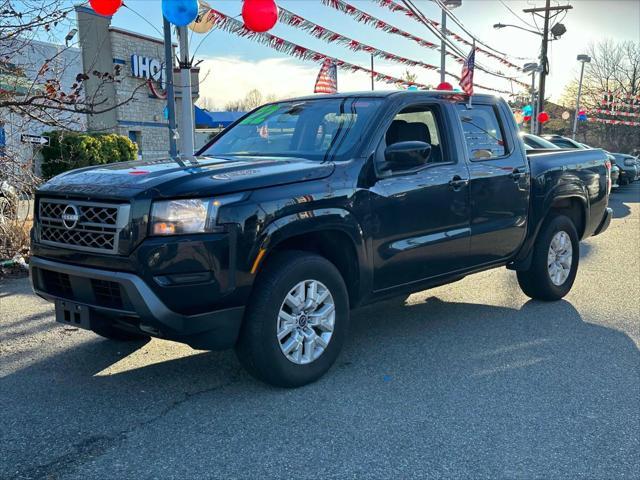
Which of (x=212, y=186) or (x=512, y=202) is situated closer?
(x=212, y=186)

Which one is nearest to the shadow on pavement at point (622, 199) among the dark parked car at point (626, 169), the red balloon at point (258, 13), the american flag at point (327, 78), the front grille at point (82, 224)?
the dark parked car at point (626, 169)

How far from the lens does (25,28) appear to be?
688 centimetres

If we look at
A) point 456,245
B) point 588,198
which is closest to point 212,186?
point 456,245

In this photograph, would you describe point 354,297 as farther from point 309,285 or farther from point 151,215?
point 151,215

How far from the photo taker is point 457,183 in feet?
16.5

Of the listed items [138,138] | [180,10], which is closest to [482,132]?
[180,10]

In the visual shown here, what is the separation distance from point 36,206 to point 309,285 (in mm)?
1852

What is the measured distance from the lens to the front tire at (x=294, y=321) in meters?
3.78

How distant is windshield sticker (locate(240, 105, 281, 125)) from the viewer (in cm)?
536

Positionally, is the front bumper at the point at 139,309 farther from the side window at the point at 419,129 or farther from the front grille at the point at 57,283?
the side window at the point at 419,129

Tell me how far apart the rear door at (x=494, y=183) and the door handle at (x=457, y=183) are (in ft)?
0.30

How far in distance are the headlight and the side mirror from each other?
1.45 meters

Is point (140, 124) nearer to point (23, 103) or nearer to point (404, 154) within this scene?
point (23, 103)

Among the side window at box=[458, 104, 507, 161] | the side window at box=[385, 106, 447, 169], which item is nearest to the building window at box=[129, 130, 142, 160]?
the side window at box=[458, 104, 507, 161]
